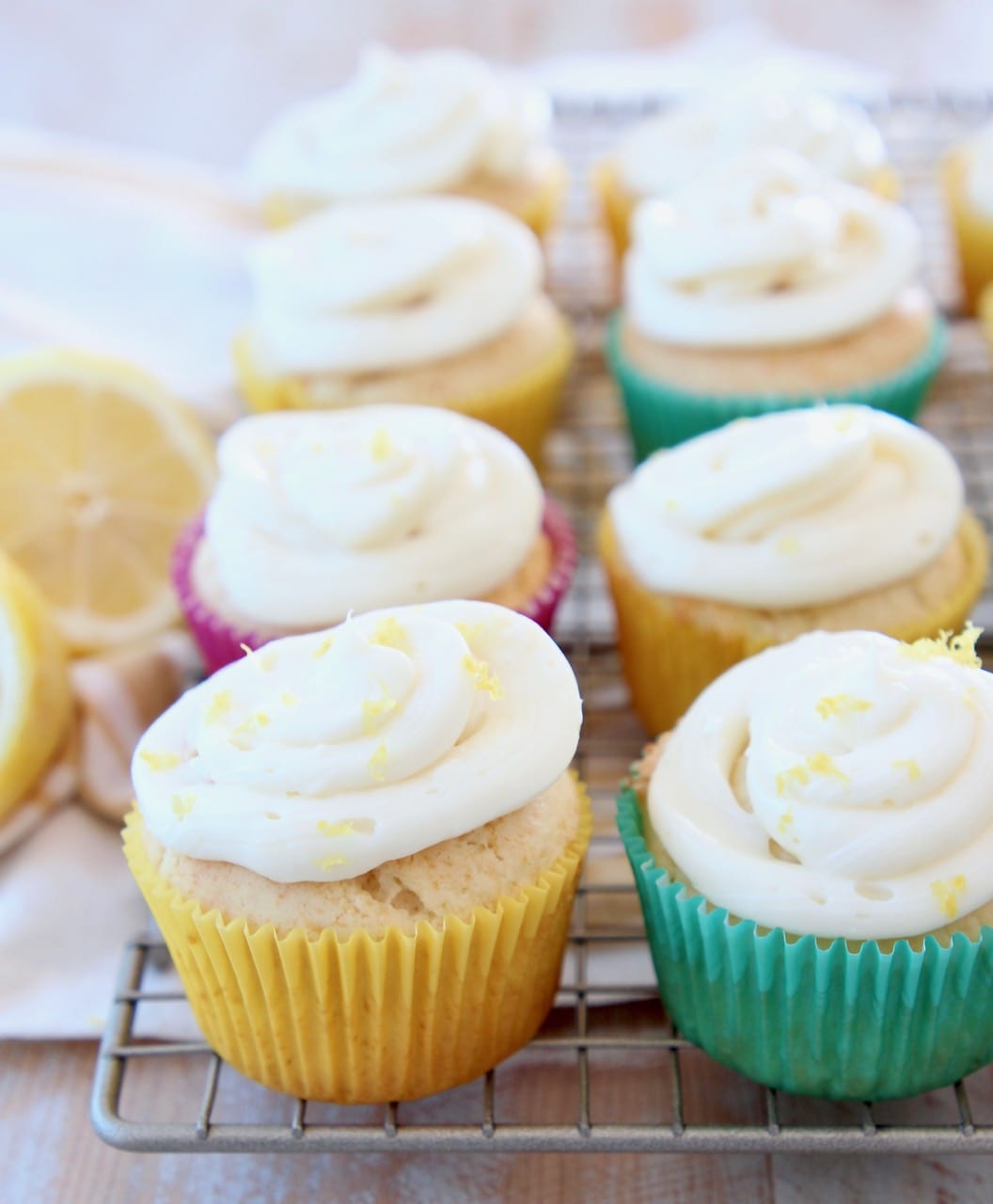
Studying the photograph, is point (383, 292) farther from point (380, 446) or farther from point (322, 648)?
point (322, 648)

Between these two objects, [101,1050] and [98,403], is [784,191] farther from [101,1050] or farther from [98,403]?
[101,1050]

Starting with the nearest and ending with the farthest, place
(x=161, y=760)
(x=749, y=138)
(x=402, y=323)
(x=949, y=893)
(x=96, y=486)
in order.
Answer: (x=949, y=893)
(x=161, y=760)
(x=96, y=486)
(x=402, y=323)
(x=749, y=138)

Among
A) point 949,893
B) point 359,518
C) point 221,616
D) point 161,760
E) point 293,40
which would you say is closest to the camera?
point 949,893

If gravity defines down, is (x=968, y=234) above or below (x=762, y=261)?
below

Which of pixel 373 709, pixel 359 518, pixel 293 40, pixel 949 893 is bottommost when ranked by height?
pixel 293 40

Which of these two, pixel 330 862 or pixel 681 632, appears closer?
pixel 330 862

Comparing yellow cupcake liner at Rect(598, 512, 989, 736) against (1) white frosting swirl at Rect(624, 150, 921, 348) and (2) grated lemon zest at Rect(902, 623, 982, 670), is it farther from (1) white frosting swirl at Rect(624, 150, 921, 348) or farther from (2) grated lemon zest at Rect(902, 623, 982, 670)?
(1) white frosting swirl at Rect(624, 150, 921, 348)

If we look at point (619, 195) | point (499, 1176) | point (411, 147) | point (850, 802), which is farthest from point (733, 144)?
point (499, 1176)

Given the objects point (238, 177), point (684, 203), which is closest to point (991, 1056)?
point (684, 203)
